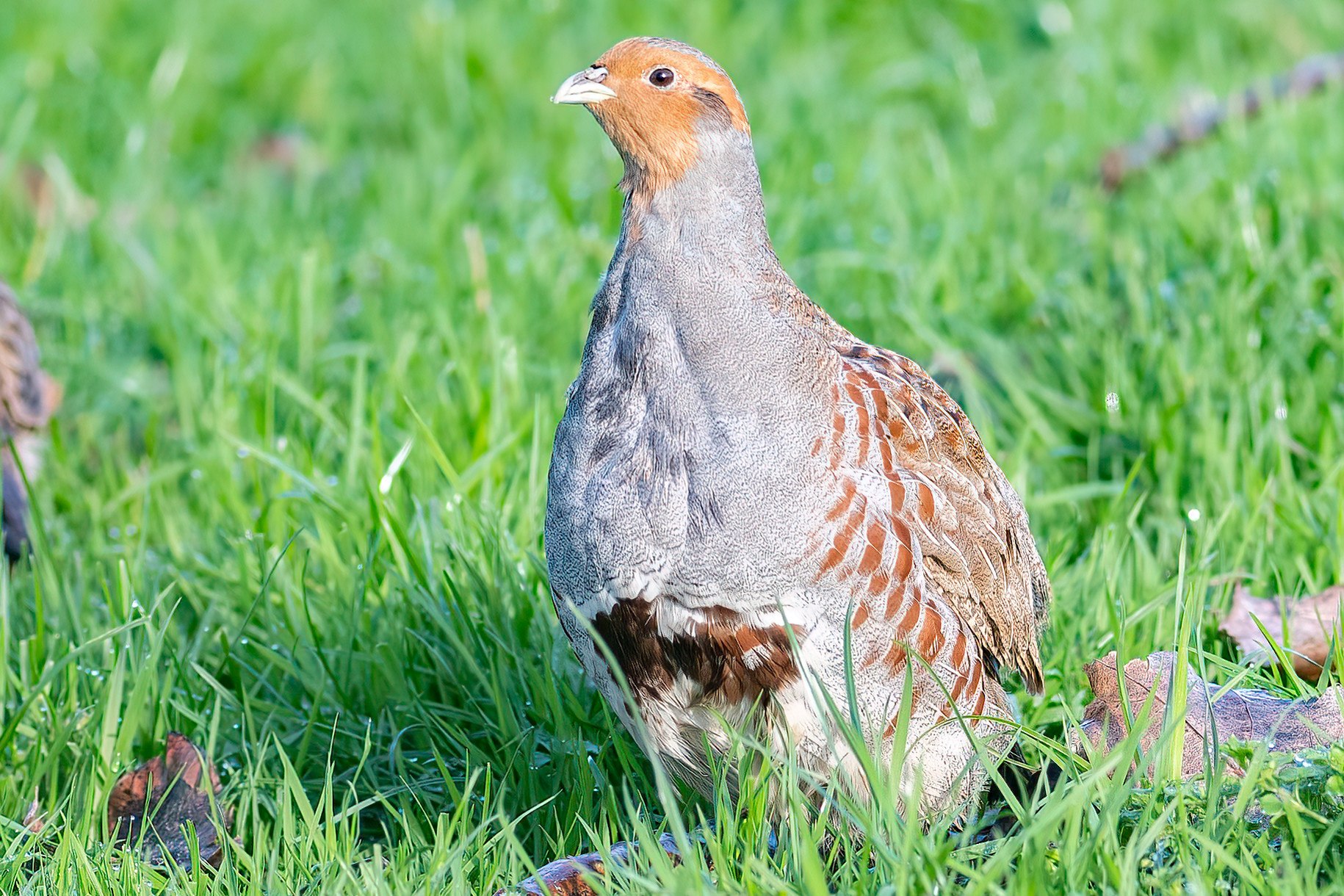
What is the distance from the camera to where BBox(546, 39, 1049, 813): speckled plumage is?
247 cm

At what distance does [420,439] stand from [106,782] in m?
1.31

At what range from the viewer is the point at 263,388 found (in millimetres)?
4418

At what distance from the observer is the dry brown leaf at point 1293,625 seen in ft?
10.2

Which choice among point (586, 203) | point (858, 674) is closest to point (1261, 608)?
point (858, 674)

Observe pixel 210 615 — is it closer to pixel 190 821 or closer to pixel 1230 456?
pixel 190 821

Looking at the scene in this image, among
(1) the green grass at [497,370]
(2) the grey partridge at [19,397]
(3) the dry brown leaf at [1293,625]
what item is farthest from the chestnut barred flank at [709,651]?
(2) the grey partridge at [19,397]

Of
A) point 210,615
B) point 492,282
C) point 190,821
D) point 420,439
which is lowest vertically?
point 190,821

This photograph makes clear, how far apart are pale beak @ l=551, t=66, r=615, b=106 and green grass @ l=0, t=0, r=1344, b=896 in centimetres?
82

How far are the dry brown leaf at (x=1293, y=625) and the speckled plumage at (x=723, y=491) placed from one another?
0.88 metres

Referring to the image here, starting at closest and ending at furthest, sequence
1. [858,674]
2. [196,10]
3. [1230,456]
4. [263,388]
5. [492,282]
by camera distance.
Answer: [858,674] → [1230,456] → [263,388] → [492,282] → [196,10]

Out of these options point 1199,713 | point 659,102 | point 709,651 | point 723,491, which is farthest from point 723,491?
point 1199,713

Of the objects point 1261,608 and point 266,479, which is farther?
point 266,479

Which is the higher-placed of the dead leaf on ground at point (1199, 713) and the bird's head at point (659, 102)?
the bird's head at point (659, 102)

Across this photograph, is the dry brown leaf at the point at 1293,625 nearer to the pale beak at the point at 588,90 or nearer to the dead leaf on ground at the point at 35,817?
the pale beak at the point at 588,90
